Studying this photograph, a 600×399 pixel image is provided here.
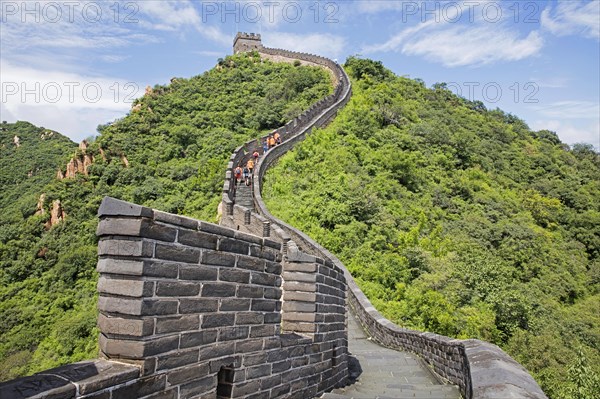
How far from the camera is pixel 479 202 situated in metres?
24.6

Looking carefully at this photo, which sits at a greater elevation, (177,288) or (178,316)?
(177,288)

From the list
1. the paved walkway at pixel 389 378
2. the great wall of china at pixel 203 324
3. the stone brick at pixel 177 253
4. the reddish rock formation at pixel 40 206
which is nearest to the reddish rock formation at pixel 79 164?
the reddish rock formation at pixel 40 206

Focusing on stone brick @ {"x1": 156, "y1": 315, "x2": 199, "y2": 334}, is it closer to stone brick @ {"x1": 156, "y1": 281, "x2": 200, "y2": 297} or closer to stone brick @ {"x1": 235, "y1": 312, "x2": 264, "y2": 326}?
stone brick @ {"x1": 156, "y1": 281, "x2": 200, "y2": 297}

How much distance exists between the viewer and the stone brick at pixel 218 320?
287 cm

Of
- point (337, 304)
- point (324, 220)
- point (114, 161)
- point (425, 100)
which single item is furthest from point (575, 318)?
point (114, 161)

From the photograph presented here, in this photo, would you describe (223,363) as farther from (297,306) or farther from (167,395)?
(297,306)

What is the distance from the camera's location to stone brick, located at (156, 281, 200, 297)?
2526mm

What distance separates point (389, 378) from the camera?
664 cm

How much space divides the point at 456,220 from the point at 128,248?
2031 centimetres

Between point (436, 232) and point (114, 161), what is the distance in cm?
2287

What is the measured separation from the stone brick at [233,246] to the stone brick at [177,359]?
2.19 feet

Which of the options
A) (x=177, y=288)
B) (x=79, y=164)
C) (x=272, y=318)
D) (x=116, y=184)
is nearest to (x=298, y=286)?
(x=272, y=318)

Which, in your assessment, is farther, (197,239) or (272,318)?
(272,318)

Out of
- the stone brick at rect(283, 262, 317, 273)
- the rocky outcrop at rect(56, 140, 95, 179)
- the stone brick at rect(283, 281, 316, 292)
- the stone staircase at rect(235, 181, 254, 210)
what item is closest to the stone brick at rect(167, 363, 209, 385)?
the stone brick at rect(283, 281, 316, 292)
